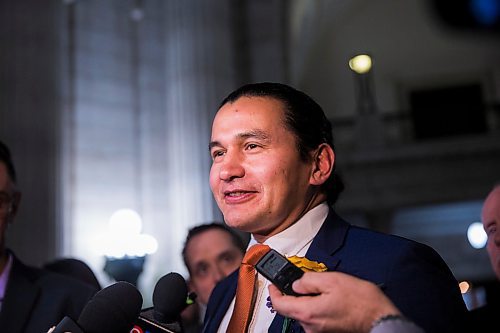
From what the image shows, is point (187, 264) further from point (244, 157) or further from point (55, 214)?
point (55, 214)

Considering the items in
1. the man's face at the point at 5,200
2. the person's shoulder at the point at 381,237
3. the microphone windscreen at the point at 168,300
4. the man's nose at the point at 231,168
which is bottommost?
the microphone windscreen at the point at 168,300

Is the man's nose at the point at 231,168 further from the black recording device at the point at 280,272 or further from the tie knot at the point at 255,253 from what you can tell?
the black recording device at the point at 280,272

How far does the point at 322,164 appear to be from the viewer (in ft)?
7.73

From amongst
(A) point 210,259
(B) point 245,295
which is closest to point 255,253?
(B) point 245,295

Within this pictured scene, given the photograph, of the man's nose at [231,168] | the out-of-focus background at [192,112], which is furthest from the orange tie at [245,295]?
the out-of-focus background at [192,112]

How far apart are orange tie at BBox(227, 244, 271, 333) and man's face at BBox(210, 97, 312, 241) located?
0.12m

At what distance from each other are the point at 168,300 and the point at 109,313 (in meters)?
0.31

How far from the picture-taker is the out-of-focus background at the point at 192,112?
25.1 ft

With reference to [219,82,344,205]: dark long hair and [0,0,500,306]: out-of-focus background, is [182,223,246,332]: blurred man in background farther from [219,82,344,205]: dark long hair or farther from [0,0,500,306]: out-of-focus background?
[0,0,500,306]: out-of-focus background

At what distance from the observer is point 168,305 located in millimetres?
2068

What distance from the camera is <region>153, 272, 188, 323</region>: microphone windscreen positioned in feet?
6.79

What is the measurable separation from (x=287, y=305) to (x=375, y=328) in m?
0.18

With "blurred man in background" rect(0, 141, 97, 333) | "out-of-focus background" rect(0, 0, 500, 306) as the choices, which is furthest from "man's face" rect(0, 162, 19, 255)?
"out-of-focus background" rect(0, 0, 500, 306)

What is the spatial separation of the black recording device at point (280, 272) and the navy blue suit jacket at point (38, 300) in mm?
1488
